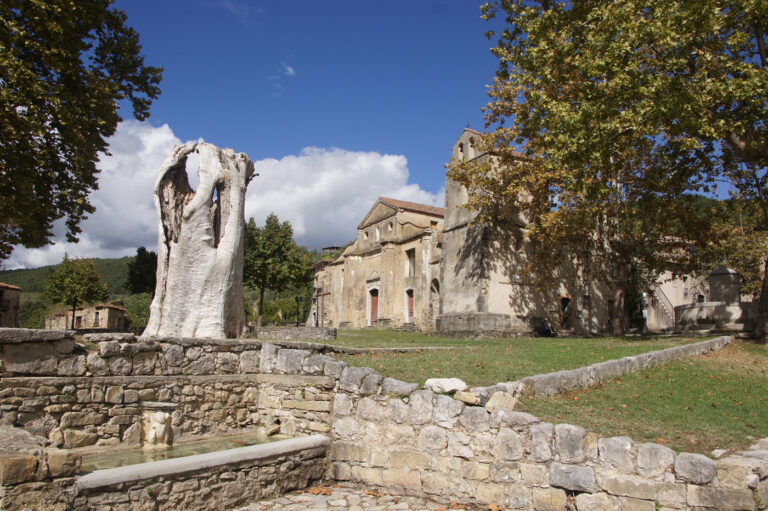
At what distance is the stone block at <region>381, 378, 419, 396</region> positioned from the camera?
664 cm

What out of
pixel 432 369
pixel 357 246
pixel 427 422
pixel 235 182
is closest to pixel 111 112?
pixel 235 182

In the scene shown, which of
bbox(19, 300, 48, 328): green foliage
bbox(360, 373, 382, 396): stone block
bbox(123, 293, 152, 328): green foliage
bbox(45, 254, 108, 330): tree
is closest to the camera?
bbox(360, 373, 382, 396): stone block

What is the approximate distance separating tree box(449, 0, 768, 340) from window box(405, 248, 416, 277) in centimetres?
1081

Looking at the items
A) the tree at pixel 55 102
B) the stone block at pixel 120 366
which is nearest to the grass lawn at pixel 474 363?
the stone block at pixel 120 366

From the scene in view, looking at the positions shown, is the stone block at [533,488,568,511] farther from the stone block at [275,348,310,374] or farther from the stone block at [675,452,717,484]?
the stone block at [275,348,310,374]

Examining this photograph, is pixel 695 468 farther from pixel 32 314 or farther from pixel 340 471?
pixel 32 314

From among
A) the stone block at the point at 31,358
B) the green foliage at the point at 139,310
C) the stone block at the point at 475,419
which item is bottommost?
the stone block at the point at 475,419

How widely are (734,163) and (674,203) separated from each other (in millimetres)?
2238

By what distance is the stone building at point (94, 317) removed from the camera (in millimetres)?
28141

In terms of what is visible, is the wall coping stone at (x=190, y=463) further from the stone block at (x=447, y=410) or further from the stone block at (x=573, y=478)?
the stone block at (x=573, y=478)

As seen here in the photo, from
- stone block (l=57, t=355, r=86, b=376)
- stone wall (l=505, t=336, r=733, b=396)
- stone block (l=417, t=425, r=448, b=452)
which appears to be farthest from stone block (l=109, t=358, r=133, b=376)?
stone wall (l=505, t=336, r=733, b=396)

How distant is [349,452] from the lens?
696cm

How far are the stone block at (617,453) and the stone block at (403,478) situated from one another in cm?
225

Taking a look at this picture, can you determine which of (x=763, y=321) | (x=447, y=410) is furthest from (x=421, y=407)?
(x=763, y=321)
